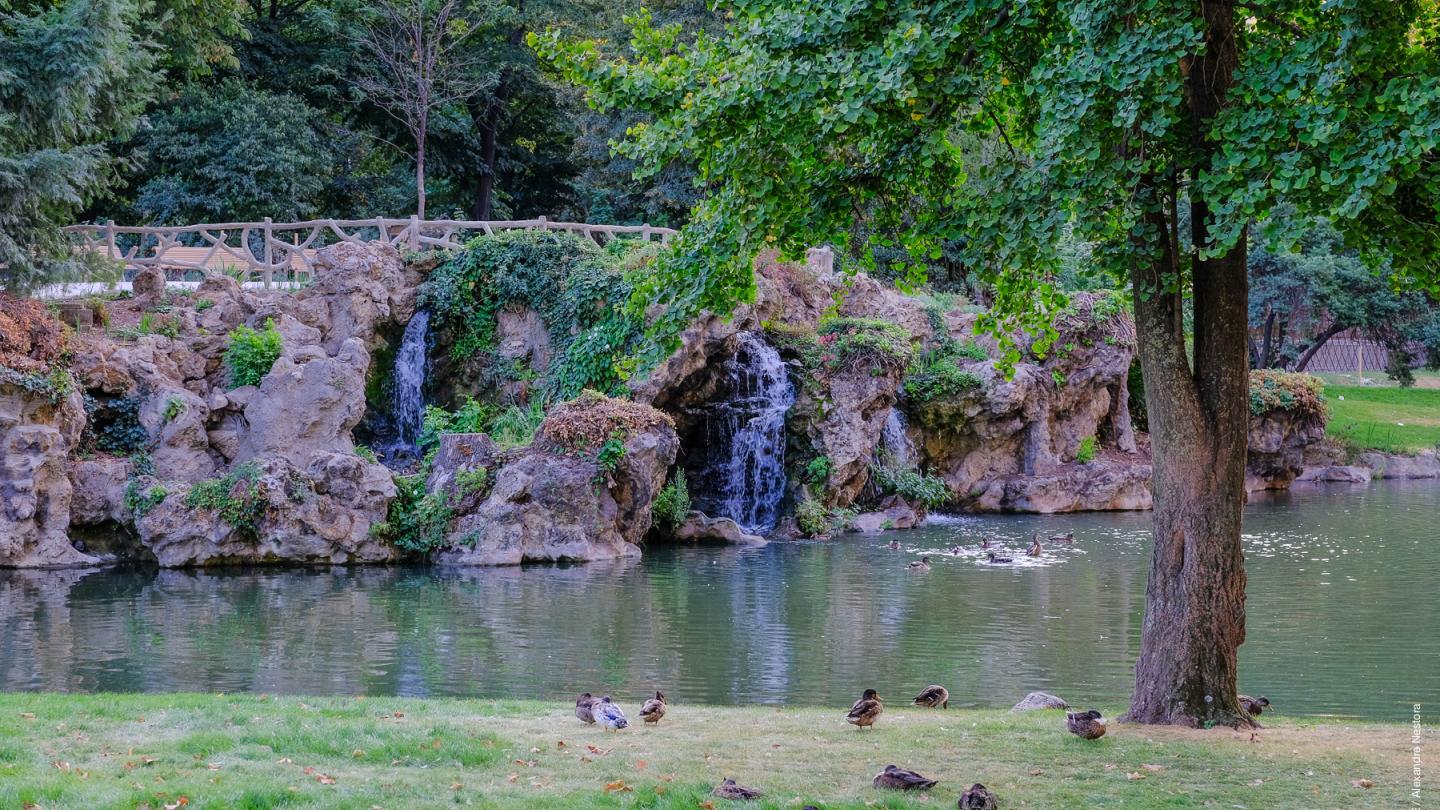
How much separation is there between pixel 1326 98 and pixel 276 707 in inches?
337

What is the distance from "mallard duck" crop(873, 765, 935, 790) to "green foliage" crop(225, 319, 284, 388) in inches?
809

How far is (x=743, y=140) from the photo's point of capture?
9.55 m

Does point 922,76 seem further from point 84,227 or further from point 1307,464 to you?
point 1307,464

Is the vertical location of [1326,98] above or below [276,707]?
above

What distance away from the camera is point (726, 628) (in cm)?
1697

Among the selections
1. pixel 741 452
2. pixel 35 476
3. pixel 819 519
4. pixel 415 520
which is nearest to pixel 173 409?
pixel 35 476

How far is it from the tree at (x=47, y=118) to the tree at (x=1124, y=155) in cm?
1801

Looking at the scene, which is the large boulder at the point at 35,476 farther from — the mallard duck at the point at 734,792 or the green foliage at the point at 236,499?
the mallard duck at the point at 734,792

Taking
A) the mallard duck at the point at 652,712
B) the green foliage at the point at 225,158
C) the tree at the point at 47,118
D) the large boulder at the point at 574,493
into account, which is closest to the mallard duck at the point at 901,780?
the mallard duck at the point at 652,712

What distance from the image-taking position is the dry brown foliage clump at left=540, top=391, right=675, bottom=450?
2364 centimetres

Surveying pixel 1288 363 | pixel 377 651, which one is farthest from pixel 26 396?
pixel 1288 363

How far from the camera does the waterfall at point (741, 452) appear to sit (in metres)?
29.0

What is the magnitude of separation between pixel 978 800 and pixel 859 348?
22474 millimetres

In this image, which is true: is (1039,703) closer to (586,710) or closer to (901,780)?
(586,710)
